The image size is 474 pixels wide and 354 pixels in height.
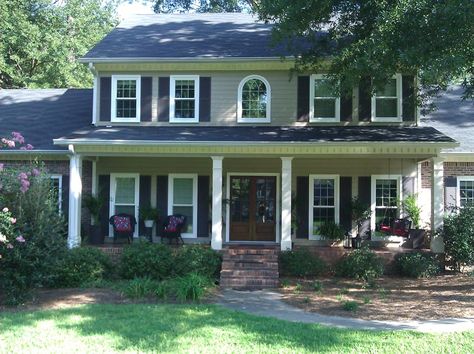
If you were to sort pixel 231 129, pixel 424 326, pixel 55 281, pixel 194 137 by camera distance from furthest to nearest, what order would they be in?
1. pixel 231 129
2. pixel 194 137
3. pixel 55 281
4. pixel 424 326

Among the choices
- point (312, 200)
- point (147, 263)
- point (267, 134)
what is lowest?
point (147, 263)

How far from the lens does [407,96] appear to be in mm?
15523

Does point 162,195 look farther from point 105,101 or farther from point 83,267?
point 83,267

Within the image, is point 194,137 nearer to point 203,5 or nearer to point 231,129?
point 231,129

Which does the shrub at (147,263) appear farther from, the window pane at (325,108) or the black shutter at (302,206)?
the window pane at (325,108)

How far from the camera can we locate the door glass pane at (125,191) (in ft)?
53.6

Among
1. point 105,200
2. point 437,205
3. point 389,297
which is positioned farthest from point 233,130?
point 389,297

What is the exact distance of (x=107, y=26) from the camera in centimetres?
3491

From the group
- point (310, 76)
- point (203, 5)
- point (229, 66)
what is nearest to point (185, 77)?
point (229, 66)

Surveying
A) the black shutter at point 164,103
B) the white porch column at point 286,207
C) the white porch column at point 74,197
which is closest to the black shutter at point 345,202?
the white porch column at point 286,207

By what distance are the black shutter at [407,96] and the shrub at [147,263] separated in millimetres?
8033

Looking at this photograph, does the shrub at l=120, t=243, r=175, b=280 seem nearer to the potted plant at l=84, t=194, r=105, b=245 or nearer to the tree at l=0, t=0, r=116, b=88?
the potted plant at l=84, t=194, r=105, b=245

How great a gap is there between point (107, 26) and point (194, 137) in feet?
77.5

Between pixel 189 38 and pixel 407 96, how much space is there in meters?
7.20
